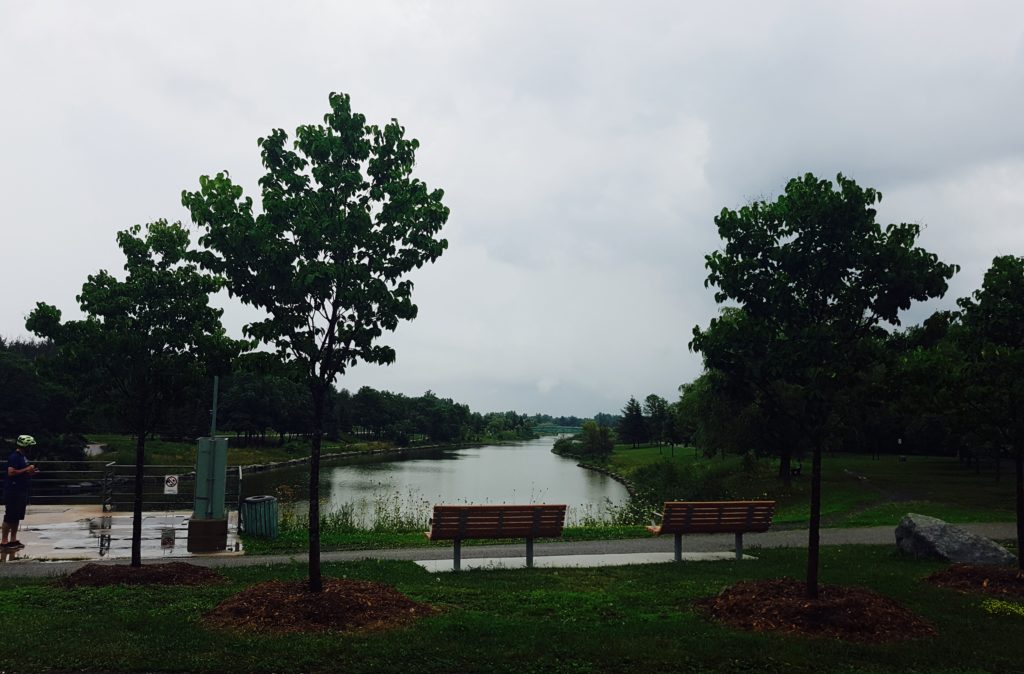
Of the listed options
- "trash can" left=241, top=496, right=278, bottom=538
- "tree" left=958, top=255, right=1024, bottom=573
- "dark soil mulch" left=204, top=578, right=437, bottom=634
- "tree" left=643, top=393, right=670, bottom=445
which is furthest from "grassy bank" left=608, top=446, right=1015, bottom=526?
"tree" left=643, top=393, right=670, bottom=445

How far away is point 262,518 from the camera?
14.9m

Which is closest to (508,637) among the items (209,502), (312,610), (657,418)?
(312,610)

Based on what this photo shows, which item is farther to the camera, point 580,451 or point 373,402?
point 373,402

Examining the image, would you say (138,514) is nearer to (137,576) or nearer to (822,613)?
(137,576)

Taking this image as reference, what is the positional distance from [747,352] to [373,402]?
115597 millimetres

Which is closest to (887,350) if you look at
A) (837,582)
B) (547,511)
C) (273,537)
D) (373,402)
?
(837,582)

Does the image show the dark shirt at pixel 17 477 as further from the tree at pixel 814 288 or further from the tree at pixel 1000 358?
the tree at pixel 1000 358

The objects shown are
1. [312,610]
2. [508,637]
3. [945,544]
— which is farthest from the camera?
[945,544]

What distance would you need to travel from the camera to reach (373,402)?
120875 mm

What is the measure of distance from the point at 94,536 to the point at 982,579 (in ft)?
53.8

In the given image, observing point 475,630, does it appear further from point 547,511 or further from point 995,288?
point 995,288

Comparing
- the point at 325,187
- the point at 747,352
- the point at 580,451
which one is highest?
the point at 325,187

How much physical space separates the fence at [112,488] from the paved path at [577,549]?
2.10m

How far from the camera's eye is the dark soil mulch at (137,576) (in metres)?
9.41
